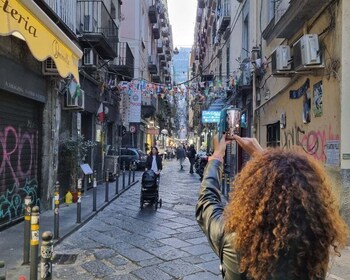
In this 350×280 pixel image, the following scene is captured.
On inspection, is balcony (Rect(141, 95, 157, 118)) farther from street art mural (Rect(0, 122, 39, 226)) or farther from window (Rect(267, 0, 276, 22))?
street art mural (Rect(0, 122, 39, 226))

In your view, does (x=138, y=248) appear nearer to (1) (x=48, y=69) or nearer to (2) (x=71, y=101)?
(1) (x=48, y=69)

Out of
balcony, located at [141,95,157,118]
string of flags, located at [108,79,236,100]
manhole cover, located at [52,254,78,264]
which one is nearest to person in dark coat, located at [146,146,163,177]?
manhole cover, located at [52,254,78,264]

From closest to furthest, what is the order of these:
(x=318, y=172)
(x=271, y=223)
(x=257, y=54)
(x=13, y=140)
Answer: (x=271, y=223), (x=318, y=172), (x=13, y=140), (x=257, y=54)

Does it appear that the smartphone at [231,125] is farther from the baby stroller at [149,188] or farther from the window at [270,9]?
the window at [270,9]

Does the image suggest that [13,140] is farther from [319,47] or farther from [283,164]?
[283,164]

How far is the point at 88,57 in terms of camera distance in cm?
1474

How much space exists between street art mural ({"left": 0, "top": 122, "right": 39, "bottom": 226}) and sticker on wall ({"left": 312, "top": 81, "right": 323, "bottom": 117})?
5933 mm

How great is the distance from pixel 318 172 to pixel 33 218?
389 cm

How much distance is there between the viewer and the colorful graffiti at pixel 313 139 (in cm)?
770

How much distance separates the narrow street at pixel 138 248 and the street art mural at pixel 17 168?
4.67 feet

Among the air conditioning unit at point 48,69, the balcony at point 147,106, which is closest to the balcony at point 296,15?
the air conditioning unit at point 48,69

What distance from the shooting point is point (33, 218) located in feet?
15.7

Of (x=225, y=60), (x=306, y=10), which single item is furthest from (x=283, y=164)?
(x=225, y=60)

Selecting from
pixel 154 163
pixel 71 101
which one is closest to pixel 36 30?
pixel 71 101
